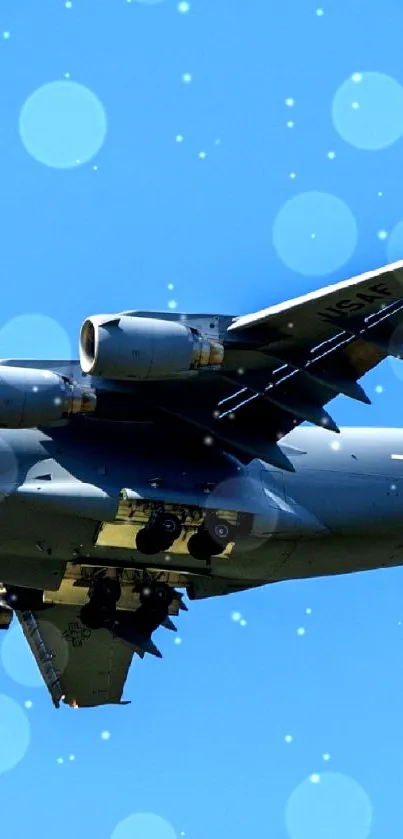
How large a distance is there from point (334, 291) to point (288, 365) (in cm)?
152

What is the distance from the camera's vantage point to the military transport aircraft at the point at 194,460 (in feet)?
59.6

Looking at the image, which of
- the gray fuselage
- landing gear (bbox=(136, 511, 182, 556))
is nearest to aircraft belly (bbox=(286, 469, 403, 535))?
the gray fuselage

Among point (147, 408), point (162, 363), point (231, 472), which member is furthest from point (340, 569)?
point (162, 363)

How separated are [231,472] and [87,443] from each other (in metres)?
1.81

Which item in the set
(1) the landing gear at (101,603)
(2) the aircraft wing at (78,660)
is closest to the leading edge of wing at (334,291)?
(1) the landing gear at (101,603)

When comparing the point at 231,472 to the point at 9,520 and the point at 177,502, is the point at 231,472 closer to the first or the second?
the point at 177,502

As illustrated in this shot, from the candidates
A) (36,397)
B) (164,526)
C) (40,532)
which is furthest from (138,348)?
(40,532)

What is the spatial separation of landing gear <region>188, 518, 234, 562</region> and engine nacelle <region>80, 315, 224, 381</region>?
105 inches

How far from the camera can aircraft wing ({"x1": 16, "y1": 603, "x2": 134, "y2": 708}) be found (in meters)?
24.2

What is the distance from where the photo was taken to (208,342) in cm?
1825

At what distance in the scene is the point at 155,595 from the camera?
21.8m

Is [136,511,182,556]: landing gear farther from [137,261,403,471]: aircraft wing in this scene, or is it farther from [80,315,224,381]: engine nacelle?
[80,315,224,381]: engine nacelle

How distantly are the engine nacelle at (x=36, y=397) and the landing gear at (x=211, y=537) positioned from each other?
7.43ft

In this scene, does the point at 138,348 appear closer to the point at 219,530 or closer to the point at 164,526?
the point at 164,526
